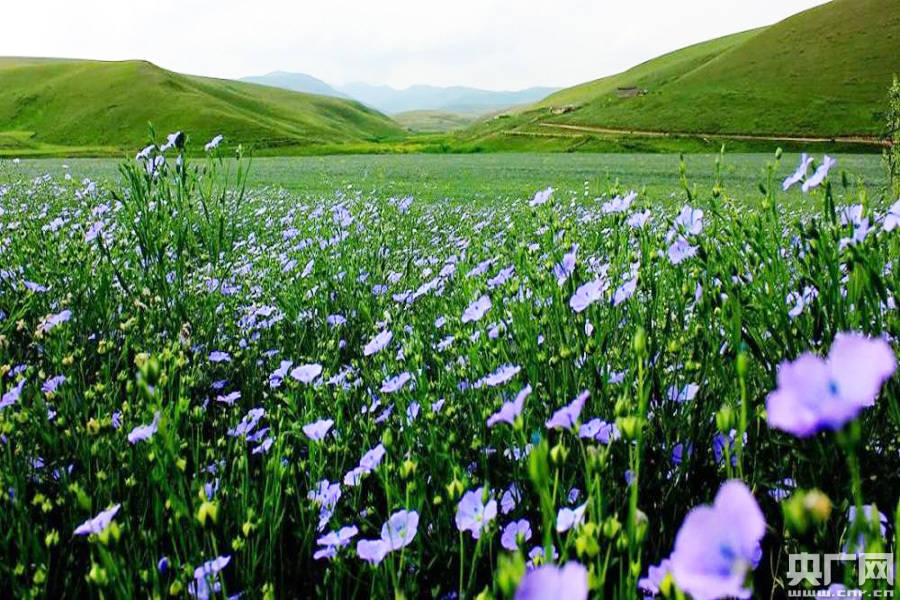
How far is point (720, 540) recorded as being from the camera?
19.3 inches

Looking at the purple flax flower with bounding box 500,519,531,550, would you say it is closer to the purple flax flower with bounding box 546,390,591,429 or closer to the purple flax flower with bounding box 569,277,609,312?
the purple flax flower with bounding box 546,390,591,429

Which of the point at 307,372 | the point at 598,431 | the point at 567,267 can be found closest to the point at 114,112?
the point at 307,372

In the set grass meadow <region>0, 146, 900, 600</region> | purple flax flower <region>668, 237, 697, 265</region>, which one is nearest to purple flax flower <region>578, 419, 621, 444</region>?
grass meadow <region>0, 146, 900, 600</region>

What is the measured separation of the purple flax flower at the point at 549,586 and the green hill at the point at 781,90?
4370 cm

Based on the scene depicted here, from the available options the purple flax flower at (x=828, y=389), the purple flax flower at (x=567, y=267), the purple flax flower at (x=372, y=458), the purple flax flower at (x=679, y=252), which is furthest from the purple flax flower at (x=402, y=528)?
the purple flax flower at (x=679, y=252)

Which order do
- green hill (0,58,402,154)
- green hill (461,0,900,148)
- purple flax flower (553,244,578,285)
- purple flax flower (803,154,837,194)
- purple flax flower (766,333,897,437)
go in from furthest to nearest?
green hill (0,58,402,154) < green hill (461,0,900,148) < purple flax flower (553,244,578,285) < purple flax flower (803,154,837,194) < purple flax flower (766,333,897,437)

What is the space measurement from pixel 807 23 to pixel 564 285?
6464cm

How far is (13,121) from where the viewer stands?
6059 cm

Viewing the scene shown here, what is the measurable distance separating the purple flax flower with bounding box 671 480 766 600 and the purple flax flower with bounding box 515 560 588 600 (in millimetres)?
74

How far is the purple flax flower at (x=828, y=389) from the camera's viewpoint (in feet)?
1.51

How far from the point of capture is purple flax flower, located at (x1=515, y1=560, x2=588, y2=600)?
0.47m

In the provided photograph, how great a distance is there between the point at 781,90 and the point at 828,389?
52.4 meters

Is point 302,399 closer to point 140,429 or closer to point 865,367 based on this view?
point 140,429

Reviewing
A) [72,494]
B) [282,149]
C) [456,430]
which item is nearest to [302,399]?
[456,430]
